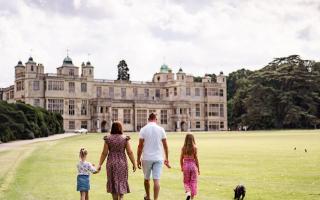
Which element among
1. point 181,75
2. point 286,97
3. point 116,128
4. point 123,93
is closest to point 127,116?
point 123,93

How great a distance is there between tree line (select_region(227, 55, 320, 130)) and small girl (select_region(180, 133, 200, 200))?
242 ft

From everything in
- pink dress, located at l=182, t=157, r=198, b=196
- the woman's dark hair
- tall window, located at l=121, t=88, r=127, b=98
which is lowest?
pink dress, located at l=182, t=157, r=198, b=196

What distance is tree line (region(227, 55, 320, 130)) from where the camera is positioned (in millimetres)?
84750

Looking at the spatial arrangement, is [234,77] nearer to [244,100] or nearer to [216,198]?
[244,100]

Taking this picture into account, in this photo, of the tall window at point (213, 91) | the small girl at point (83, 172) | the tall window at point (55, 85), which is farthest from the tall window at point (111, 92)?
the small girl at point (83, 172)

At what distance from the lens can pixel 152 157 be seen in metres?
10.6

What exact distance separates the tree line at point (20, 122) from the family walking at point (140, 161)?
3190 centimetres

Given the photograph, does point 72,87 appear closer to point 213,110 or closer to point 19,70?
point 19,70

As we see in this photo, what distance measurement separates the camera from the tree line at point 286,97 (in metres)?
84.8

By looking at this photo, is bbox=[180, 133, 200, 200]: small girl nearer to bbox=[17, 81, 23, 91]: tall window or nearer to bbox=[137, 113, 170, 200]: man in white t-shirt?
bbox=[137, 113, 170, 200]: man in white t-shirt

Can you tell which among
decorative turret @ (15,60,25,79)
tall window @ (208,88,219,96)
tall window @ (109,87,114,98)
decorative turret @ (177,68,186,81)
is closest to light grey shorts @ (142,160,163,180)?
decorative turret @ (15,60,25,79)

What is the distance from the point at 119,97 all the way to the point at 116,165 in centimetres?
8509

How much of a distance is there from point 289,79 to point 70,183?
7674 centimetres

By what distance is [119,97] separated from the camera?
94.8m
